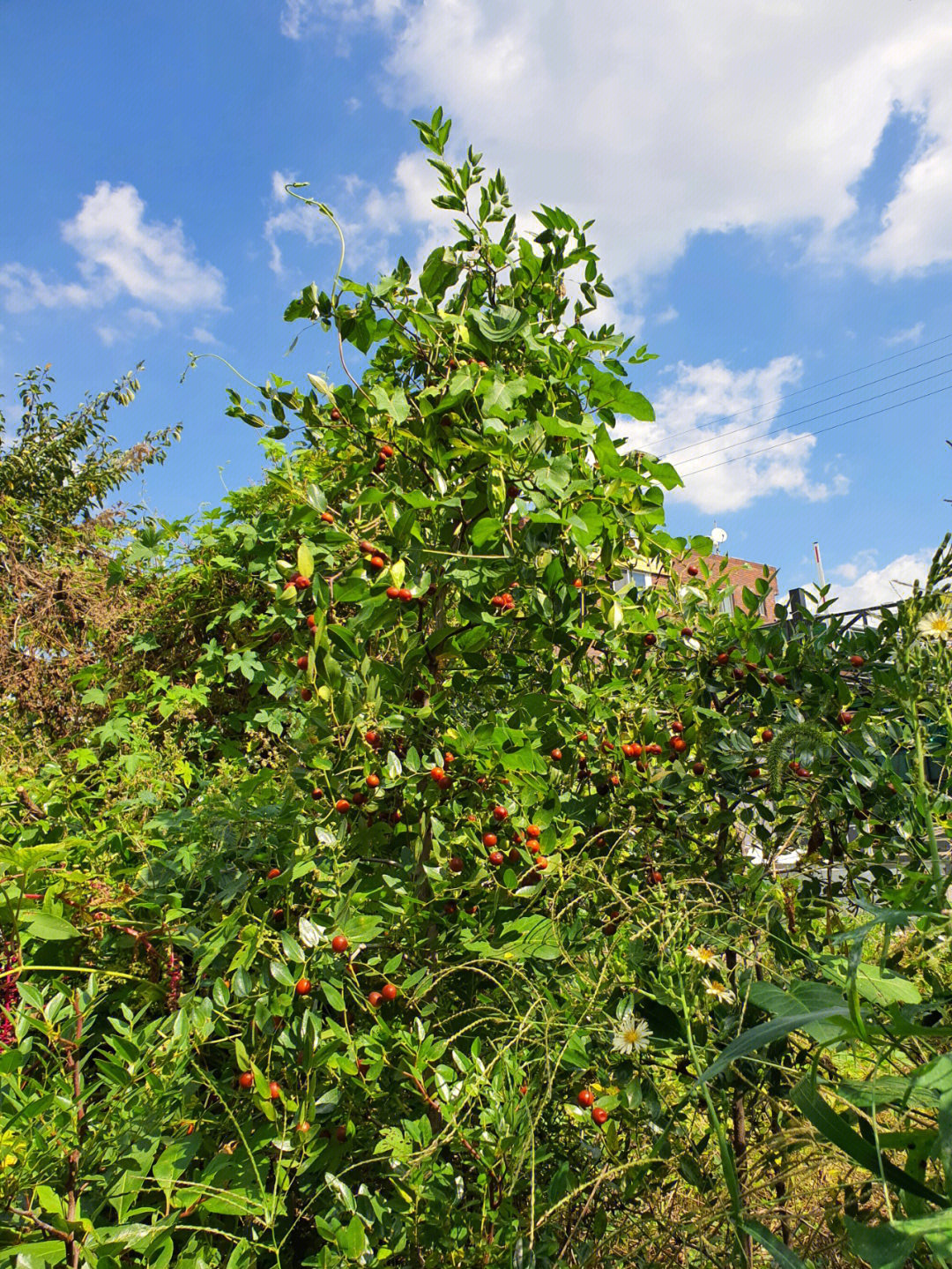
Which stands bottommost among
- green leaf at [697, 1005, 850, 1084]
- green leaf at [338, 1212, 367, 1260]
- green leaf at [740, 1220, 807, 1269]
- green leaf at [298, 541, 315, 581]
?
green leaf at [338, 1212, 367, 1260]

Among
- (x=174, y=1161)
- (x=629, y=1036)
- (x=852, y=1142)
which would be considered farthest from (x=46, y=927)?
(x=852, y=1142)

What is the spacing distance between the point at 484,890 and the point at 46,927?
0.76 m

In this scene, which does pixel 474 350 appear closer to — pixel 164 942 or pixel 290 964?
pixel 290 964

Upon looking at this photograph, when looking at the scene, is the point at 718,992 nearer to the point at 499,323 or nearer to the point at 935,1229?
the point at 935,1229

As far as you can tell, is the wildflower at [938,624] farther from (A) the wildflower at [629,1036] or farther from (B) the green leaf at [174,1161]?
(B) the green leaf at [174,1161]

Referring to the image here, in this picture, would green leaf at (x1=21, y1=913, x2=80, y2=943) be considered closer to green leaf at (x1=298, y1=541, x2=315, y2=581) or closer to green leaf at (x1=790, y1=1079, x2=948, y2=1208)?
green leaf at (x1=298, y1=541, x2=315, y2=581)

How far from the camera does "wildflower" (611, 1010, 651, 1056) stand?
3.85 ft

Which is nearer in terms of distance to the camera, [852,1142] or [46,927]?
[852,1142]

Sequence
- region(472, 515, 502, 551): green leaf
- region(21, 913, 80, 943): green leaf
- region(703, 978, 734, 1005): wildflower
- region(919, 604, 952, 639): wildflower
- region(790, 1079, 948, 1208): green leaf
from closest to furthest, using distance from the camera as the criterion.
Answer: region(790, 1079, 948, 1208): green leaf < region(919, 604, 952, 639): wildflower < region(703, 978, 734, 1005): wildflower < region(21, 913, 80, 943): green leaf < region(472, 515, 502, 551): green leaf

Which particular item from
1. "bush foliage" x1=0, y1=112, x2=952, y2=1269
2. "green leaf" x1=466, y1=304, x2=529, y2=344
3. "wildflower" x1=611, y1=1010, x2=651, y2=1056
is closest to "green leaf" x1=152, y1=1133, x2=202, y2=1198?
"bush foliage" x1=0, y1=112, x2=952, y2=1269

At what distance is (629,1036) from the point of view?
1192mm

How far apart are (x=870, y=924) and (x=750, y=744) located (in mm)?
1036

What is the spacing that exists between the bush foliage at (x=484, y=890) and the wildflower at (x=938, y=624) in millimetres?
Result: 15

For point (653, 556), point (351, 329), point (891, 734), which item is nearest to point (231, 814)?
point (351, 329)
